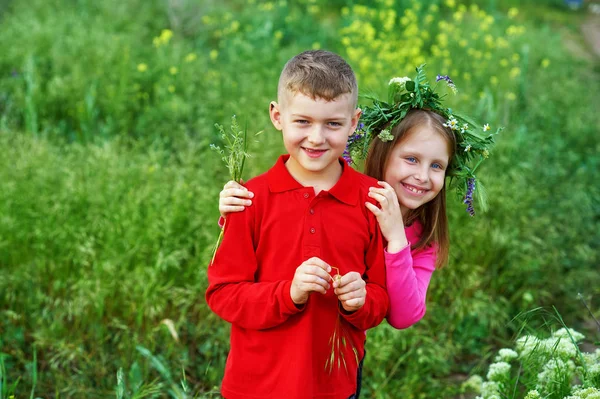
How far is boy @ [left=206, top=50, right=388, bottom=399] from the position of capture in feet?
6.48

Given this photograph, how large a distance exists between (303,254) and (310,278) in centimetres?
15

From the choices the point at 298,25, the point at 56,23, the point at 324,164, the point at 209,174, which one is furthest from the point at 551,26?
the point at 324,164

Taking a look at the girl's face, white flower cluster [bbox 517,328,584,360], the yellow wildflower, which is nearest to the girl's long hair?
the girl's face

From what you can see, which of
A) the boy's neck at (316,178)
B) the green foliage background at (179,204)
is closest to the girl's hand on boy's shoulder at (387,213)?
the boy's neck at (316,178)

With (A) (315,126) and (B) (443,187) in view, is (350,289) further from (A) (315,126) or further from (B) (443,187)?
(B) (443,187)

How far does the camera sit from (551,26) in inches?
377

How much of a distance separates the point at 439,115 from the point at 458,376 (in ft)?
6.27

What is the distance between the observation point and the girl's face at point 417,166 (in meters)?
2.32

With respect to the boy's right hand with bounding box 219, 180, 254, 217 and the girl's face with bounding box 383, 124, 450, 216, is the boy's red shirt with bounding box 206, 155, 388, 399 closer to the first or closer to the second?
the boy's right hand with bounding box 219, 180, 254, 217

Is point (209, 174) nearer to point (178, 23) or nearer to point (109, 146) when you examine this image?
point (109, 146)

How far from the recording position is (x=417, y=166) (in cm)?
233

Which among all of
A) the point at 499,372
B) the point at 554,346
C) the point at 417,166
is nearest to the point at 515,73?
the point at 499,372

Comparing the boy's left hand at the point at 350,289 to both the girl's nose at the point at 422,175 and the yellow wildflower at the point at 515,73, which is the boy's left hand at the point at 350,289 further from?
the yellow wildflower at the point at 515,73

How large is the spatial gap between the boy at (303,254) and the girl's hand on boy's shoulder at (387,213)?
0.9 inches
